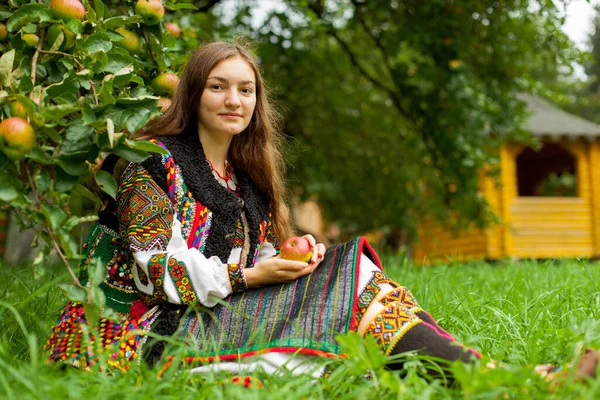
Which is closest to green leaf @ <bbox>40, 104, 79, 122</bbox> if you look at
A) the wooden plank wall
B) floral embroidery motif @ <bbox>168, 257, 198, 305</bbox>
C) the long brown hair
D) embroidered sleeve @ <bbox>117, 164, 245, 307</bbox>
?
embroidered sleeve @ <bbox>117, 164, 245, 307</bbox>

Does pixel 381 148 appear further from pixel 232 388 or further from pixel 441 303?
pixel 232 388

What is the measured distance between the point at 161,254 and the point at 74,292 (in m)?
0.36

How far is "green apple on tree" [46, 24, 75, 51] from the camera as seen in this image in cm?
207

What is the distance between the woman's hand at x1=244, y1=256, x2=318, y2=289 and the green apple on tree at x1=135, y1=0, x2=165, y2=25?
3.26ft

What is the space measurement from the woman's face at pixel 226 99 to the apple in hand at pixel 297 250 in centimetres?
54

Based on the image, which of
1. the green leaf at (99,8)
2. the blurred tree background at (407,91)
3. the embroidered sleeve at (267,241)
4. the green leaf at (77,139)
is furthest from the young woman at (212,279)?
the blurred tree background at (407,91)

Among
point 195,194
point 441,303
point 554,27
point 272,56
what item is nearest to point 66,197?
point 195,194

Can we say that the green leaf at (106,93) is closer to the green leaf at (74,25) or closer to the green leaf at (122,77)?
the green leaf at (122,77)

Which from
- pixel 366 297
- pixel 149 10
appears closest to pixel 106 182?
pixel 149 10

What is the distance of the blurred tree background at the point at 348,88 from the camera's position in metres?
1.94

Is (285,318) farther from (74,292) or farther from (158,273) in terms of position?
(74,292)

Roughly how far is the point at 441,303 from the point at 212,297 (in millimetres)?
1235

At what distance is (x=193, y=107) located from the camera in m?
2.55

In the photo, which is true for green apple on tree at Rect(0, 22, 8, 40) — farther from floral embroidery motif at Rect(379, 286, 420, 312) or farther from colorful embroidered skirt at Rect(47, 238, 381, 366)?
floral embroidery motif at Rect(379, 286, 420, 312)
